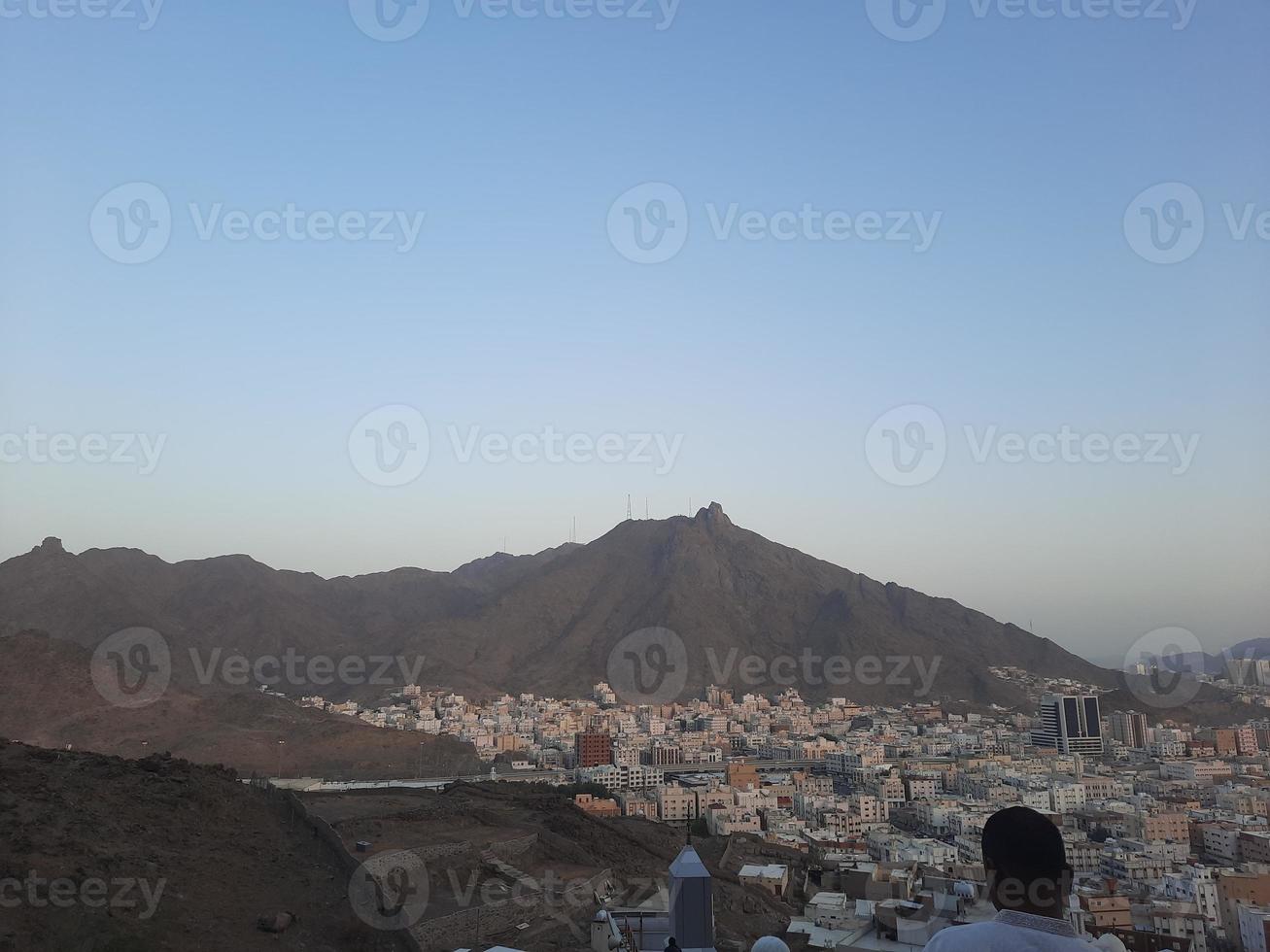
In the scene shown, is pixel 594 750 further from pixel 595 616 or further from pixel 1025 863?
pixel 1025 863

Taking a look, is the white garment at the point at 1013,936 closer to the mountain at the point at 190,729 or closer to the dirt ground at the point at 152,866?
the dirt ground at the point at 152,866

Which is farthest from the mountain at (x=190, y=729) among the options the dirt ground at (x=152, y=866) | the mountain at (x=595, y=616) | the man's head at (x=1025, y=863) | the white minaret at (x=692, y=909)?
the man's head at (x=1025, y=863)

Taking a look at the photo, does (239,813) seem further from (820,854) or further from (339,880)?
(820,854)

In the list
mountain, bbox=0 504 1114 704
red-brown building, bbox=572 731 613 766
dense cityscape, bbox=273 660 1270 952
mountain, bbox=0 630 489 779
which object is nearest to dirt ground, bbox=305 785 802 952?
dense cityscape, bbox=273 660 1270 952

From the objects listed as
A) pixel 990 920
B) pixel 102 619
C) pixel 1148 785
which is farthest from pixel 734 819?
pixel 102 619

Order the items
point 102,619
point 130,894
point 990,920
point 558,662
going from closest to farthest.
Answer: point 990,920 < point 130,894 < point 102,619 < point 558,662
